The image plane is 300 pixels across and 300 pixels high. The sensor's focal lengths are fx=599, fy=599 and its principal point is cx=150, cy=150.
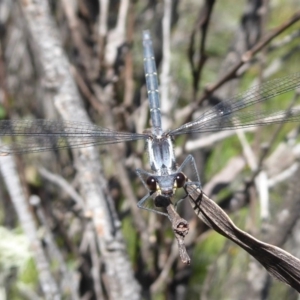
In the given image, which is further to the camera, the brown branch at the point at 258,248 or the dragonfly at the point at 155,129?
Answer: the dragonfly at the point at 155,129

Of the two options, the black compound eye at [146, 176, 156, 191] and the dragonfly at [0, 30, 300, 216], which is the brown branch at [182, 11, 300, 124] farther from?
the black compound eye at [146, 176, 156, 191]

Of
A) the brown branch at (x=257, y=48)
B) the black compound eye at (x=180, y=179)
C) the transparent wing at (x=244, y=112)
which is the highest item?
the brown branch at (x=257, y=48)

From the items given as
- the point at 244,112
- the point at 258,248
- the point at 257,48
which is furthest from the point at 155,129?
the point at 258,248

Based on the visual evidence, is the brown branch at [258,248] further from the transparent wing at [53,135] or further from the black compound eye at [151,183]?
the transparent wing at [53,135]

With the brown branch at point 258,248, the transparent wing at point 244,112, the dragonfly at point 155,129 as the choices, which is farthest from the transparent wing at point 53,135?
the brown branch at point 258,248

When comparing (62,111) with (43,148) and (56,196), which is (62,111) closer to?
(43,148)

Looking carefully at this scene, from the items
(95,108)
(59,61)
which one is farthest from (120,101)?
(59,61)
